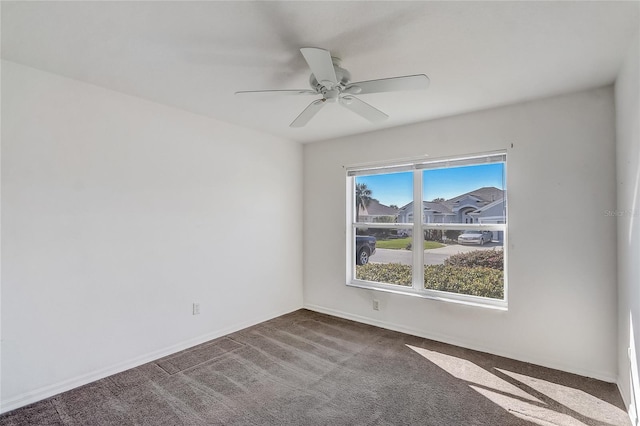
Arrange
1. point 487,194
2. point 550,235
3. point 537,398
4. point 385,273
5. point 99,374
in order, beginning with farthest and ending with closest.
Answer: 1. point 385,273
2. point 487,194
3. point 550,235
4. point 99,374
5. point 537,398

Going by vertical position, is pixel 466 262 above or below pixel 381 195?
below

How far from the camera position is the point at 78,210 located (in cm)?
245

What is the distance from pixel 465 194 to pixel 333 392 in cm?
236

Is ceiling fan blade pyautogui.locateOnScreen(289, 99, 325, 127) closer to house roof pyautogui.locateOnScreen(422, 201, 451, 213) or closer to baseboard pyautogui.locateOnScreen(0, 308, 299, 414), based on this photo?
house roof pyautogui.locateOnScreen(422, 201, 451, 213)

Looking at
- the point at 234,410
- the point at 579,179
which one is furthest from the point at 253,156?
the point at 579,179

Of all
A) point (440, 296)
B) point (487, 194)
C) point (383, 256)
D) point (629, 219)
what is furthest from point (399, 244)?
point (629, 219)

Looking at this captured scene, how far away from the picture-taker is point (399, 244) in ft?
12.4

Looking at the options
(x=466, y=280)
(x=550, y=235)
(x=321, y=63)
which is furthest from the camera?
(x=466, y=280)

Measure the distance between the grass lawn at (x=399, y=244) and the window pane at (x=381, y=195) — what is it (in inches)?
10.2

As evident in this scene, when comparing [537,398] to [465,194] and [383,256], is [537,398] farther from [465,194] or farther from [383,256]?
[383,256]

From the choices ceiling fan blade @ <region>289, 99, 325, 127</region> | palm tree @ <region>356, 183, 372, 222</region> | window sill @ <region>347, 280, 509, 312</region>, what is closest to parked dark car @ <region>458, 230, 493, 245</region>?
window sill @ <region>347, 280, 509, 312</region>

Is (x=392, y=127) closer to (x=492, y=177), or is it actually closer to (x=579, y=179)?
(x=492, y=177)

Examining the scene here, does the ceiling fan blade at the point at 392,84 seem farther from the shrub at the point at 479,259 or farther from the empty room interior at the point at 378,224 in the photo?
the shrub at the point at 479,259

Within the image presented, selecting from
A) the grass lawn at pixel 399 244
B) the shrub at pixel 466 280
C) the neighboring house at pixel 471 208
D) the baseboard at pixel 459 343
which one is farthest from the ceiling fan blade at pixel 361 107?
the baseboard at pixel 459 343
